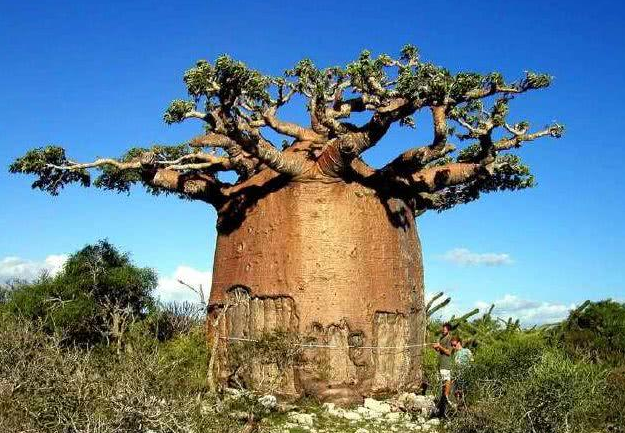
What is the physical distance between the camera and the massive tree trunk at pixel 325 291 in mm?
11180

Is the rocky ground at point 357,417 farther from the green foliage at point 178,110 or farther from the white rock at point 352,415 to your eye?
the green foliage at point 178,110

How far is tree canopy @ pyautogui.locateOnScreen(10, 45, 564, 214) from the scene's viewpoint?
10555mm

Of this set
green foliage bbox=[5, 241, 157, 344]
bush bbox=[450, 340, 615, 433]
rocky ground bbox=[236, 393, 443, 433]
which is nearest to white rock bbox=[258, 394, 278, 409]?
rocky ground bbox=[236, 393, 443, 433]

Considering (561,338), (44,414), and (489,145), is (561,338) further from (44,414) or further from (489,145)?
(44,414)

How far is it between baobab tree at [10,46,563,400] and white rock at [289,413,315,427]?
0.86 meters

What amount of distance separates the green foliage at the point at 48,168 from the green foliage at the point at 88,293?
133 inches

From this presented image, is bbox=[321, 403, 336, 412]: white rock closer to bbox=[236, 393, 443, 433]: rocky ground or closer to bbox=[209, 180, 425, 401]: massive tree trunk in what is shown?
bbox=[236, 393, 443, 433]: rocky ground

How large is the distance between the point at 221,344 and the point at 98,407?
18.3 feet

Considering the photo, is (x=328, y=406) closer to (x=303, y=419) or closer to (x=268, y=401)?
(x=303, y=419)

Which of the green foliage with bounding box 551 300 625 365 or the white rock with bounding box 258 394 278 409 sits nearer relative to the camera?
the white rock with bounding box 258 394 278 409

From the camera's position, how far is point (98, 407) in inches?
250

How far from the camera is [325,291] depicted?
37.2 feet

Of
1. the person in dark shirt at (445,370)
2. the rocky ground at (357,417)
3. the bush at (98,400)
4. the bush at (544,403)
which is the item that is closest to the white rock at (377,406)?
the rocky ground at (357,417)

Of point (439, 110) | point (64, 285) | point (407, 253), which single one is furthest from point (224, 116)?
point (64, 285)
